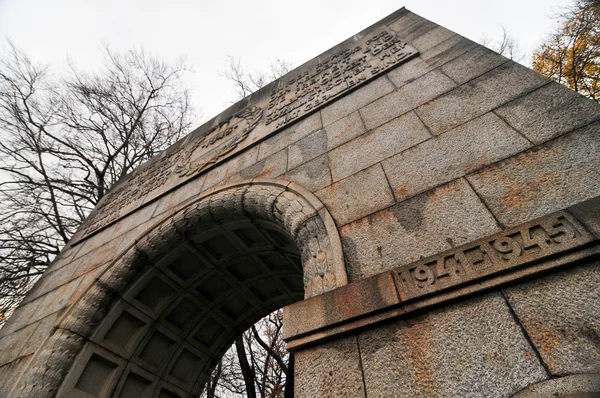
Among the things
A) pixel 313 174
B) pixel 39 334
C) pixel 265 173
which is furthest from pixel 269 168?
pixel 39 334

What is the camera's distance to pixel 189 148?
20.1 ft

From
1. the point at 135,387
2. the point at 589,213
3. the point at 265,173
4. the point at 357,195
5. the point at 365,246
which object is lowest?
the point at 589,213

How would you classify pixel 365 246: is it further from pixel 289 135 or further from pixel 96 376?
pixel 96 376

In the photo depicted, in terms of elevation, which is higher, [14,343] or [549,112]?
[549,112]

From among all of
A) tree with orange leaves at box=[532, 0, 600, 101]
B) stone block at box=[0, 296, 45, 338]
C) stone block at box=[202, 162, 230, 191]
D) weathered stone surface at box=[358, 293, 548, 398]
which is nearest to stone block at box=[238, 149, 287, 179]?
stone block at box=[202, 162, 230, 191]

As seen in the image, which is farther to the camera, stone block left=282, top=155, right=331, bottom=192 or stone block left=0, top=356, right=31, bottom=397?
stone block left=0, top=356, right=31, bottom=397

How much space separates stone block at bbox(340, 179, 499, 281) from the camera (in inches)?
77.0

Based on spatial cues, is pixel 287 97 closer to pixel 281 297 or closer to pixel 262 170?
pixel 262 170

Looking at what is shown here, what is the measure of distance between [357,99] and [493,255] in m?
2.69

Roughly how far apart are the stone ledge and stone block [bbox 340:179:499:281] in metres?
0.20

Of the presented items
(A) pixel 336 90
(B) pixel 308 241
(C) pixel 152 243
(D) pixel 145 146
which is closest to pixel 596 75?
(A) pixel 336 90

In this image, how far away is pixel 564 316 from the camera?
138 centimetres

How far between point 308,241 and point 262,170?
1.64 m

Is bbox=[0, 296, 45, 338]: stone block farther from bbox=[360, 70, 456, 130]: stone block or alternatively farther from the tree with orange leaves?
the tree with orange leaves
